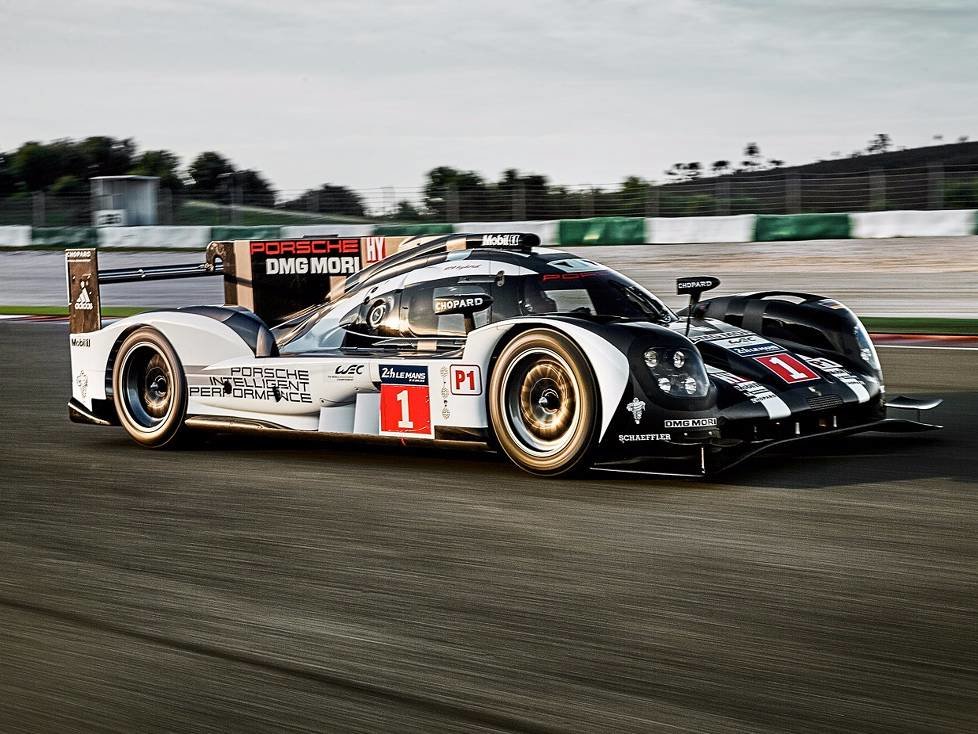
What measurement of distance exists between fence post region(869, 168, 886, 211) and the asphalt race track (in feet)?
53.4

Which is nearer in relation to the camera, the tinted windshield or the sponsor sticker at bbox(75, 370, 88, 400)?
the tinted windshield

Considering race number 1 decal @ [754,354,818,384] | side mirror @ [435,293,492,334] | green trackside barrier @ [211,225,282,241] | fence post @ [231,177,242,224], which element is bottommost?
race number 1 decal @ [754,354,818,384]

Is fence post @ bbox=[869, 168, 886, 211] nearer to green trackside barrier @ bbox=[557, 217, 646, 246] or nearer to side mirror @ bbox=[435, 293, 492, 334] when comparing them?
green trackside barrier @ bbox=[557, 217, 646, 246]

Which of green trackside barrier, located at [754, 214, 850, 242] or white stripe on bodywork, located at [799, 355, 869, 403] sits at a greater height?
green trackside barrier, located at [754, 214, 850, 242]

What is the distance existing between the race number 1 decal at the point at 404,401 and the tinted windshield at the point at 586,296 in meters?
0.64

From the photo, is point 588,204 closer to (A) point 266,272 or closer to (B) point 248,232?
(B) point 248,232

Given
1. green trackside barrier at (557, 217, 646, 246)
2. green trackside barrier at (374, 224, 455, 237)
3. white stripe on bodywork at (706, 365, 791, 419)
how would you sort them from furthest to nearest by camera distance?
green trackside barrier at (374, 224, 455, 237) → green trackside barrier at (557, 217, 646, 246) → white stripe on bodywork at (706, 365, 791, 419)

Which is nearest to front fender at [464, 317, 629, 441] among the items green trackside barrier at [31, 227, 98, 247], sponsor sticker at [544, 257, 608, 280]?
sponsor sticker at [544, 257, 608, 280]

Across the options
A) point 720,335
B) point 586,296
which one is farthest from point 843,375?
point 586,296

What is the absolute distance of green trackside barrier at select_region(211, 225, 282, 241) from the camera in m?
24.3

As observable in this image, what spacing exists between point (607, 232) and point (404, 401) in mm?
15897

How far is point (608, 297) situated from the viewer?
242 inches

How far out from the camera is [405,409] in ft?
19.3

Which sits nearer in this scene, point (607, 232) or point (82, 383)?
point (82, 383)
